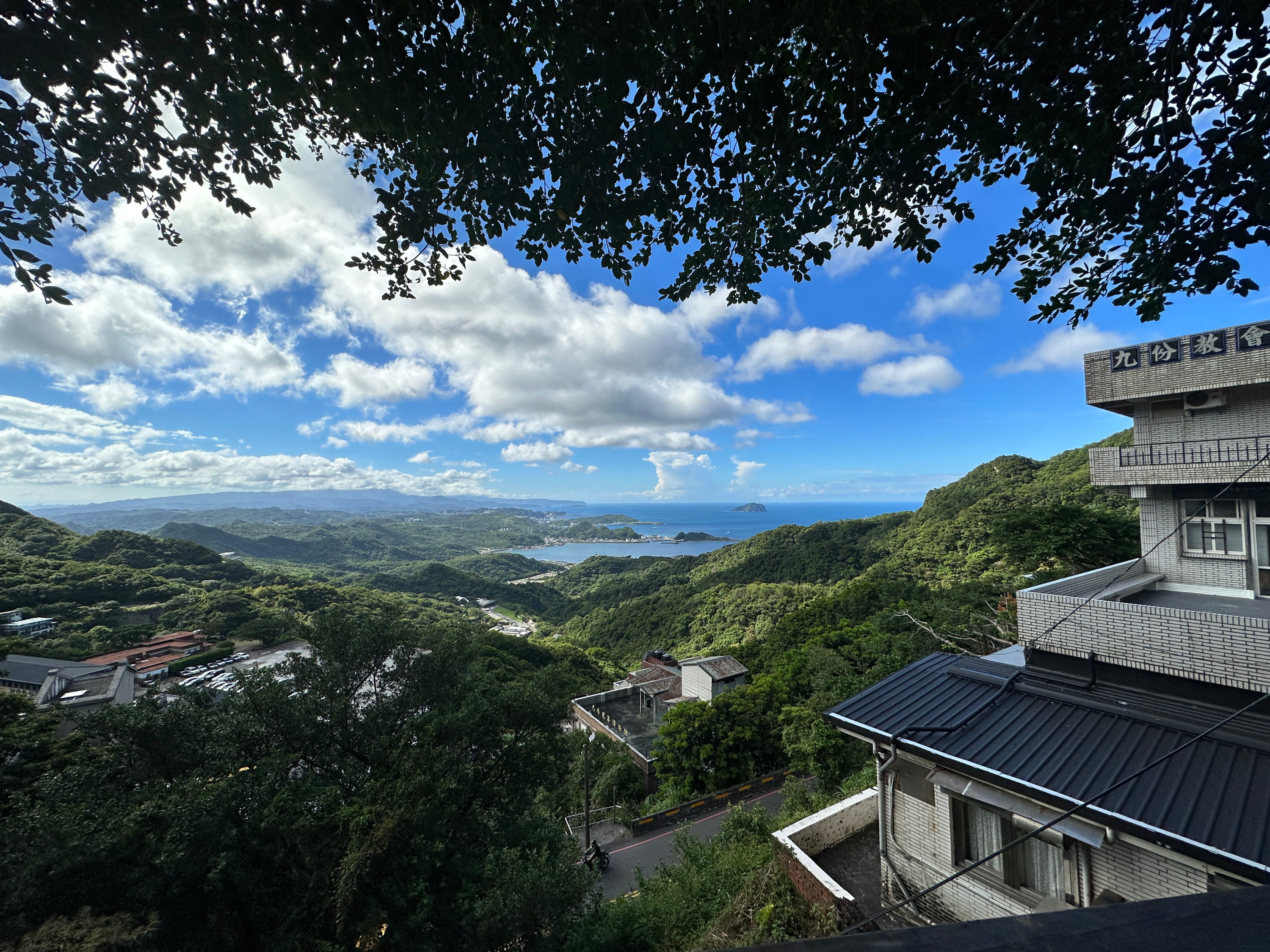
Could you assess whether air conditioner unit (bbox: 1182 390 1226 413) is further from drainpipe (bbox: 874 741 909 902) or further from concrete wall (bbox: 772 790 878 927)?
concrete wall (bbox: 772 790 878 927)

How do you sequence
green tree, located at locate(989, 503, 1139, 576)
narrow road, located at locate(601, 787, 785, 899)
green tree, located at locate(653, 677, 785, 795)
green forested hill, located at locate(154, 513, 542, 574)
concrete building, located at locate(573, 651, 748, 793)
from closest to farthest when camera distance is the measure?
narrow road, located at locate(601, 787, 785, 899) → green tree, located at locate(989, 503, 1139, 576) → green tree, located at locate(653, 677, 785, 795) → concrete building, located at locate(573, 651, 748, 793) → green forested hill, located at locate(154, 513, 542, 574)

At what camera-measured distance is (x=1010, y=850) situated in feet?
13.8

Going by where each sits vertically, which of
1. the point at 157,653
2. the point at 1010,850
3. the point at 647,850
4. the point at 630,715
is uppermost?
the point at 1010,850

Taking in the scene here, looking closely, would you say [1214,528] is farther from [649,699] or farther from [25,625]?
[25,625]

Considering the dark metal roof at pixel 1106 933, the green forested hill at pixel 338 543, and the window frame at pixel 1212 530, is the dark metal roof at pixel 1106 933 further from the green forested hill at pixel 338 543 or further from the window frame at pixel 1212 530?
the green forested hill at pixel 338 543

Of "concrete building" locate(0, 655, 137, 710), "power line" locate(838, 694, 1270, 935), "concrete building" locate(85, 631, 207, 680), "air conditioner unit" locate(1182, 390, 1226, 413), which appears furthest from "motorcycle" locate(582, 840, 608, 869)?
"concrete building" locate(85, 631, 207, 680)

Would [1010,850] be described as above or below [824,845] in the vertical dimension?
above

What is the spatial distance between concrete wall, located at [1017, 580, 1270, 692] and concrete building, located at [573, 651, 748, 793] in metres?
15.9

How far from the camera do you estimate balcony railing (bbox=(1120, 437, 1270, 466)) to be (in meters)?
5.20

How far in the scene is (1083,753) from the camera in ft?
12.3

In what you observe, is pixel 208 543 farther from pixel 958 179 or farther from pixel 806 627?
pixel 958 179

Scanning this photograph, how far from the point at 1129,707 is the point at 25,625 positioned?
2445 inches

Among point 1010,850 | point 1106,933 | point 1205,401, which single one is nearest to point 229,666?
point 1010,850

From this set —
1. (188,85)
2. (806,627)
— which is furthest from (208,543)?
(188,85)
